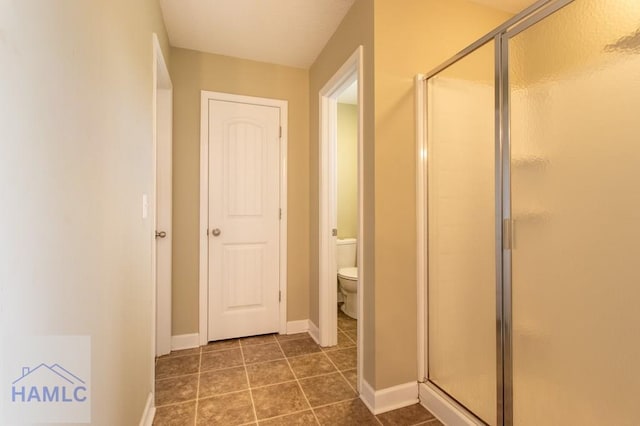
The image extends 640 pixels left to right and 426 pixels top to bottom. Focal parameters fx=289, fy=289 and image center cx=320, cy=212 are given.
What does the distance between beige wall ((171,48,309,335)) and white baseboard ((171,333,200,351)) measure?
39 millimetres

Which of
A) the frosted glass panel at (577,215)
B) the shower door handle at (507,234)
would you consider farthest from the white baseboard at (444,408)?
the shower door handle at (507,234)

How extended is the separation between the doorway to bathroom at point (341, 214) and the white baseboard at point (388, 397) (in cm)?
11

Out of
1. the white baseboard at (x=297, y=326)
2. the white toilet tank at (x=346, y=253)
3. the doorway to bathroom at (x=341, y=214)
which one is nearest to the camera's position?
the doorway to bathroom at (x=341, y=214)

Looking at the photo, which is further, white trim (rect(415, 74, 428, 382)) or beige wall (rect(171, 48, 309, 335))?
beige wall (rect(171, 48, 309, 335))

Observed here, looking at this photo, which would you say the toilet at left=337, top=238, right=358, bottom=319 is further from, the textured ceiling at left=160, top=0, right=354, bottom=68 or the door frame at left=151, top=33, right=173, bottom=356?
the textured ceiling at left=160, top=0, right=354, bottom=68

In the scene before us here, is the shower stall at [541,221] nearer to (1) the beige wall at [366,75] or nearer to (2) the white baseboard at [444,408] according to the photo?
(2) the white baseboard at [444,408]

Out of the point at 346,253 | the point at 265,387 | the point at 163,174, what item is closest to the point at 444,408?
the point at 265,387

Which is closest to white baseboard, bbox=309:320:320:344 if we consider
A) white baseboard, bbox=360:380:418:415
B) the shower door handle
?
white baseboard, bbox=360:380:418:415

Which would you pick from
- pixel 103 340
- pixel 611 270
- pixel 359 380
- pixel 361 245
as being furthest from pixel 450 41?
pixel 103 340

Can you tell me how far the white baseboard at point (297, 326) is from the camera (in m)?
2.68

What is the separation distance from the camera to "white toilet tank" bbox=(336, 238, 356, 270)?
10.8 ft

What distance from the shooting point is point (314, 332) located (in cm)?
257

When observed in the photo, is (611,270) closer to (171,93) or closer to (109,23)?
(109,23)

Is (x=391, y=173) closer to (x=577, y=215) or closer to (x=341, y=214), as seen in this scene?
(x=577, y=215)
